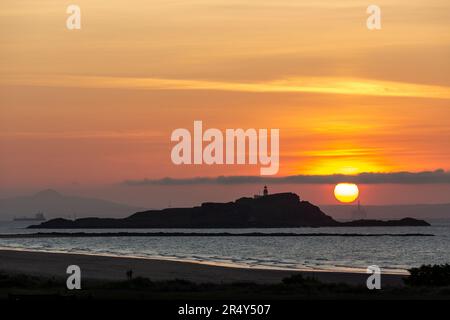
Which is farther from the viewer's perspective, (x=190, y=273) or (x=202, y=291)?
(x=190, y=273)

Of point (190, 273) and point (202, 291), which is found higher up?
point (202, 291)

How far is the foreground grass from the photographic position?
35.6m

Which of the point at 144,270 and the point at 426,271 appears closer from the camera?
the point at 426,271

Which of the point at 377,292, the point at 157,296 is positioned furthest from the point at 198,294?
the point at 377,292

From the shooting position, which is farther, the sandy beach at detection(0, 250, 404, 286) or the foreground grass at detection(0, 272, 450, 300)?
the sandy beach at detection(0, 250, 404, 286)

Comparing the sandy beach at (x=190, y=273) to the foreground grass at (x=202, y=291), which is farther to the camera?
the sandy beach at (x=190, y=273)

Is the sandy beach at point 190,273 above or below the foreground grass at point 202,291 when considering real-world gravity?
below

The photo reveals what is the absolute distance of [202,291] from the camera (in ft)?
130

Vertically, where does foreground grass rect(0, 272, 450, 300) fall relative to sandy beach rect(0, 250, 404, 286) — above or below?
above

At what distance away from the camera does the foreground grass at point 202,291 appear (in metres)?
35.6
